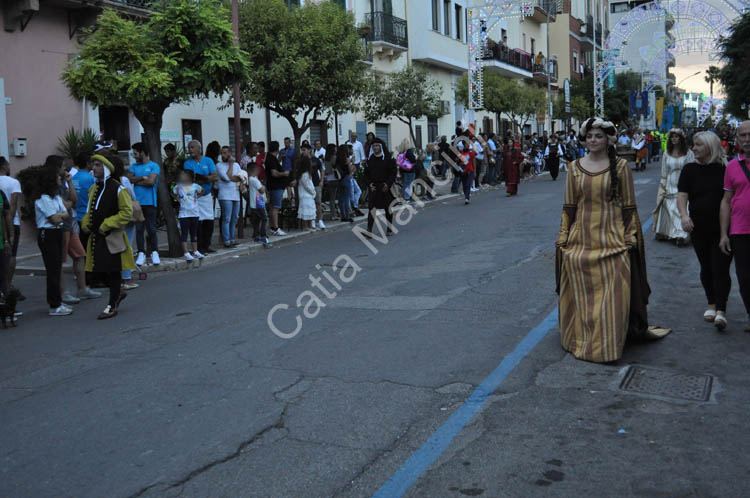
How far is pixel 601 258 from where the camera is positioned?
234 inches

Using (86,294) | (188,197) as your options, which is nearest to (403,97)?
(188,197)

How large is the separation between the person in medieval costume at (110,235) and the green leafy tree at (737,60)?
2889 centimetres

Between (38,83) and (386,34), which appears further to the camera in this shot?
(386,34)

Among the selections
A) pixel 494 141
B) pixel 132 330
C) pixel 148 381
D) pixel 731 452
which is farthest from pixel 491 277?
pixel 494 141

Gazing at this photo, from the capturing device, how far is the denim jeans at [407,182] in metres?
21.9

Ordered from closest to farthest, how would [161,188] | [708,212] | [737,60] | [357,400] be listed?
[357,400]
[708,212]
[161,188]
[737,60]

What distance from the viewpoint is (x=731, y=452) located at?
4.16 meters

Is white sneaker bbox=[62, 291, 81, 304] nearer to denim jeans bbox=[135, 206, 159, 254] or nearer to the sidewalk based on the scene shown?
the sidewalk

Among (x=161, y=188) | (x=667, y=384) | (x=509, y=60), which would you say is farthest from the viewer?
(x=509, y=60)

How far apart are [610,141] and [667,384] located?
6.23 ft

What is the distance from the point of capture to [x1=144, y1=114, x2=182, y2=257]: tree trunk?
13.2 metres

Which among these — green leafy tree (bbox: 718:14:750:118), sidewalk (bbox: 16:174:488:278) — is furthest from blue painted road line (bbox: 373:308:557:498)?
green leafy tree (bbox: 718:14:750:118)

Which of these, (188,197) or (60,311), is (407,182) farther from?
(60,311)

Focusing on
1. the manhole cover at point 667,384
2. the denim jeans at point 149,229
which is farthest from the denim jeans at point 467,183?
the manhole cover at point 667,384
